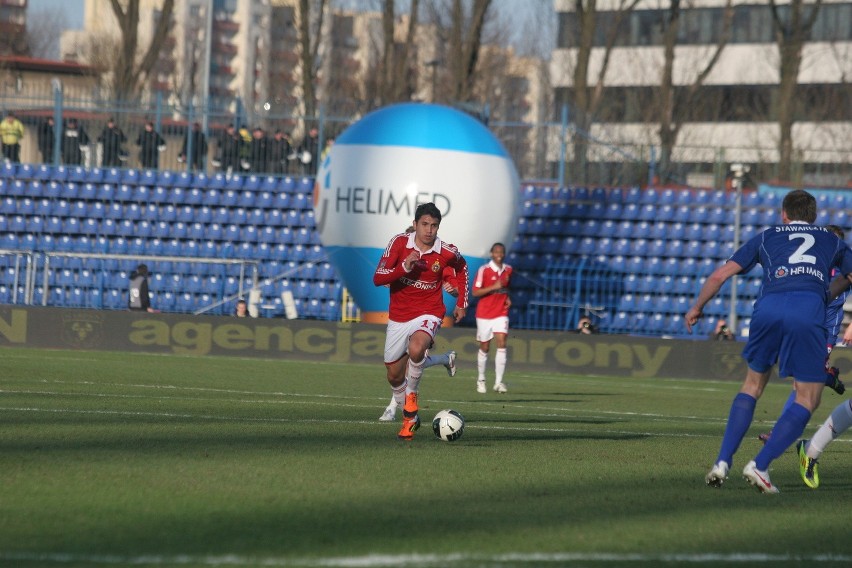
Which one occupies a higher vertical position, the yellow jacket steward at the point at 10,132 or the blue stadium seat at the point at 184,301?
the yellow jacket steward at the point at 10,132

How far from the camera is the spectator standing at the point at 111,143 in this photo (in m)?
37.7

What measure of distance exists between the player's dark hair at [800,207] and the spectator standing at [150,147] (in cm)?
Answer: 2927

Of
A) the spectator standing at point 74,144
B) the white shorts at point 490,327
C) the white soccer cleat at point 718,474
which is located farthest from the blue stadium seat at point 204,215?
the white soccer cleat at point 718,474

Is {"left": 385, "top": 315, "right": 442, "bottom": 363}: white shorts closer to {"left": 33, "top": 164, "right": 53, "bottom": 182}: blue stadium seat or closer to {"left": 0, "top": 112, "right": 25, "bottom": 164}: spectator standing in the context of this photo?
{"left": 33, "top": 164, "right": 53, "bottom": 182}: blue stadium seat

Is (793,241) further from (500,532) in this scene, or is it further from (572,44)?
(572,44)

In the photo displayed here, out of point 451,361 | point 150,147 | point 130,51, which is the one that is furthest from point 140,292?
point 451,361

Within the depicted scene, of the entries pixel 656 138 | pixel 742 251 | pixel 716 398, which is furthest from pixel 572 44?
pixel 742 251

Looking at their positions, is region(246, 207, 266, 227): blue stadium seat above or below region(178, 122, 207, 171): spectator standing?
below

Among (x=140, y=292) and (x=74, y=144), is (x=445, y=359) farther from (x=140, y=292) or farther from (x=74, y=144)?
(x=74, y=144)

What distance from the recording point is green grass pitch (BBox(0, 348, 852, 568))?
22.6 feet

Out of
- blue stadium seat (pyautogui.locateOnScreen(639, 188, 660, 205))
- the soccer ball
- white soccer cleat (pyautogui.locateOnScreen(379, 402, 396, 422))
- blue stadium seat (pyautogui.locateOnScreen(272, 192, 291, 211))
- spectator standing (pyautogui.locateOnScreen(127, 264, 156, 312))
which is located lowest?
spectator standing (pyautogui.locateOnScreen(127, 264, 156, 312))

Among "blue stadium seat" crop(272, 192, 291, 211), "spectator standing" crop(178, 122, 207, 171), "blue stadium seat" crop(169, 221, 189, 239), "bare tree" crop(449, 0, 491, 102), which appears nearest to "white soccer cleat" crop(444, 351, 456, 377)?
"blue stadium seat" crop(272, 192, 291, 211)

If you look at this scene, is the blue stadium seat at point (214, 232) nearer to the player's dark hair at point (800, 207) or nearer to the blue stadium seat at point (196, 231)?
the blue stadium seat at point (196, 231)

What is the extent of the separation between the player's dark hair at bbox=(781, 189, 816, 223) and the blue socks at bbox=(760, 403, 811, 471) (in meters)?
1.26
